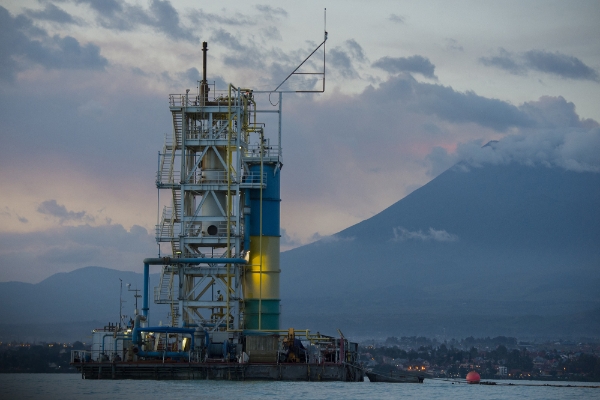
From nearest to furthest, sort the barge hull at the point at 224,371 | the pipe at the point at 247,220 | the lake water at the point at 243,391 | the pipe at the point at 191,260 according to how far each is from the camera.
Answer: the lake water at the point at 243,391 → the barge hull at the point at 224,371 → the pipe at the point at 191,260 → the pipe at the point at 247,220

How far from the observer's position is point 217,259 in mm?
77938

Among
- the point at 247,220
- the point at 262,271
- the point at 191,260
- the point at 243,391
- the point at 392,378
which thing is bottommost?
the point at 243,391

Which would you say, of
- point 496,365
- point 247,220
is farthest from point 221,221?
point 496,365

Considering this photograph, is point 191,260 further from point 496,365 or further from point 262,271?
point 496,365

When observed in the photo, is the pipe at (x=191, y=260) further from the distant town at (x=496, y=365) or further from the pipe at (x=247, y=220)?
the distant town at (x=496, y=365)

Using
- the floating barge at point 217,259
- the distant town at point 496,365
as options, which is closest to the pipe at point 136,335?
the floating barge at point 217,259

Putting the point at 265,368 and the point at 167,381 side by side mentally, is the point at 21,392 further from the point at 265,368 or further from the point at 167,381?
the point at 265,368

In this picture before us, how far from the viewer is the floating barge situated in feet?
244

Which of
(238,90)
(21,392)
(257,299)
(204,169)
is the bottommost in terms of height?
(21,392)


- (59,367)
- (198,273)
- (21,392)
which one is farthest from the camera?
(59,367)

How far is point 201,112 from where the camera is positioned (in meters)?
81.2

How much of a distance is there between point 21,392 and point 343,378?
18847mm

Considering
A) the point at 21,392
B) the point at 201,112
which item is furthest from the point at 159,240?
the point at 21,392

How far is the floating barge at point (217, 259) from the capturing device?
244 feet
